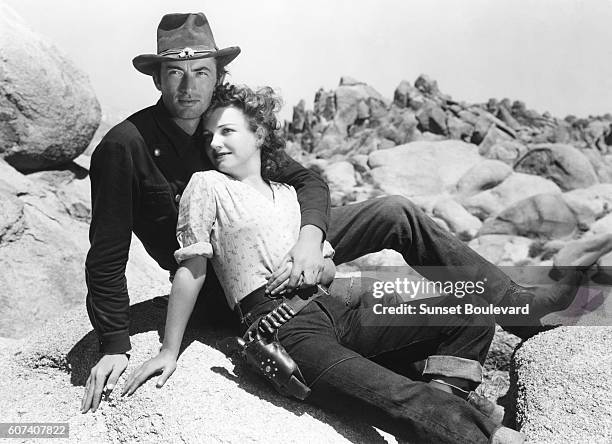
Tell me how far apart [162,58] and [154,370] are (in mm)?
1587

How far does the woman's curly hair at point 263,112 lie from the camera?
11.8 ft

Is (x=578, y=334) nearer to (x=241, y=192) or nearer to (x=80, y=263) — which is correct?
(x=241, y=192)

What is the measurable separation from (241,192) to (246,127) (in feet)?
1.25

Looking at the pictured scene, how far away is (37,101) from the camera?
712cm

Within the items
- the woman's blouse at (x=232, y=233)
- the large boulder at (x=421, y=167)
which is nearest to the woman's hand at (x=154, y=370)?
the woman's blouse at (x=232, y=233)

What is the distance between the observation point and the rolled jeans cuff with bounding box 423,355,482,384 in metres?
A: 3.36

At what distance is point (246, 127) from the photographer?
3605 mm

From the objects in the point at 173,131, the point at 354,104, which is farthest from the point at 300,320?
the point at 354,104

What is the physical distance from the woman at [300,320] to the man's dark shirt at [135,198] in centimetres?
16

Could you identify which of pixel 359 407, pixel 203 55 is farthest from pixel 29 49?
pixel 359 407

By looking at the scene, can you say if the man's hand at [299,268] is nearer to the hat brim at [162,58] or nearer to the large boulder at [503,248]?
the hat brim at [162,58]

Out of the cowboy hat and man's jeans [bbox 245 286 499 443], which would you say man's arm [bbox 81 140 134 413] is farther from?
man's jeans [bbox 245 286 499 443]

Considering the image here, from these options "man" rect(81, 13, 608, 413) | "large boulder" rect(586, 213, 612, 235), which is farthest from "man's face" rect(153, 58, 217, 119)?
"large boulder" rect(586, 213, 612, 235)

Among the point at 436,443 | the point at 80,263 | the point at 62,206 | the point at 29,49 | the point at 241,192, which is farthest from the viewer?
the point at 62,206
